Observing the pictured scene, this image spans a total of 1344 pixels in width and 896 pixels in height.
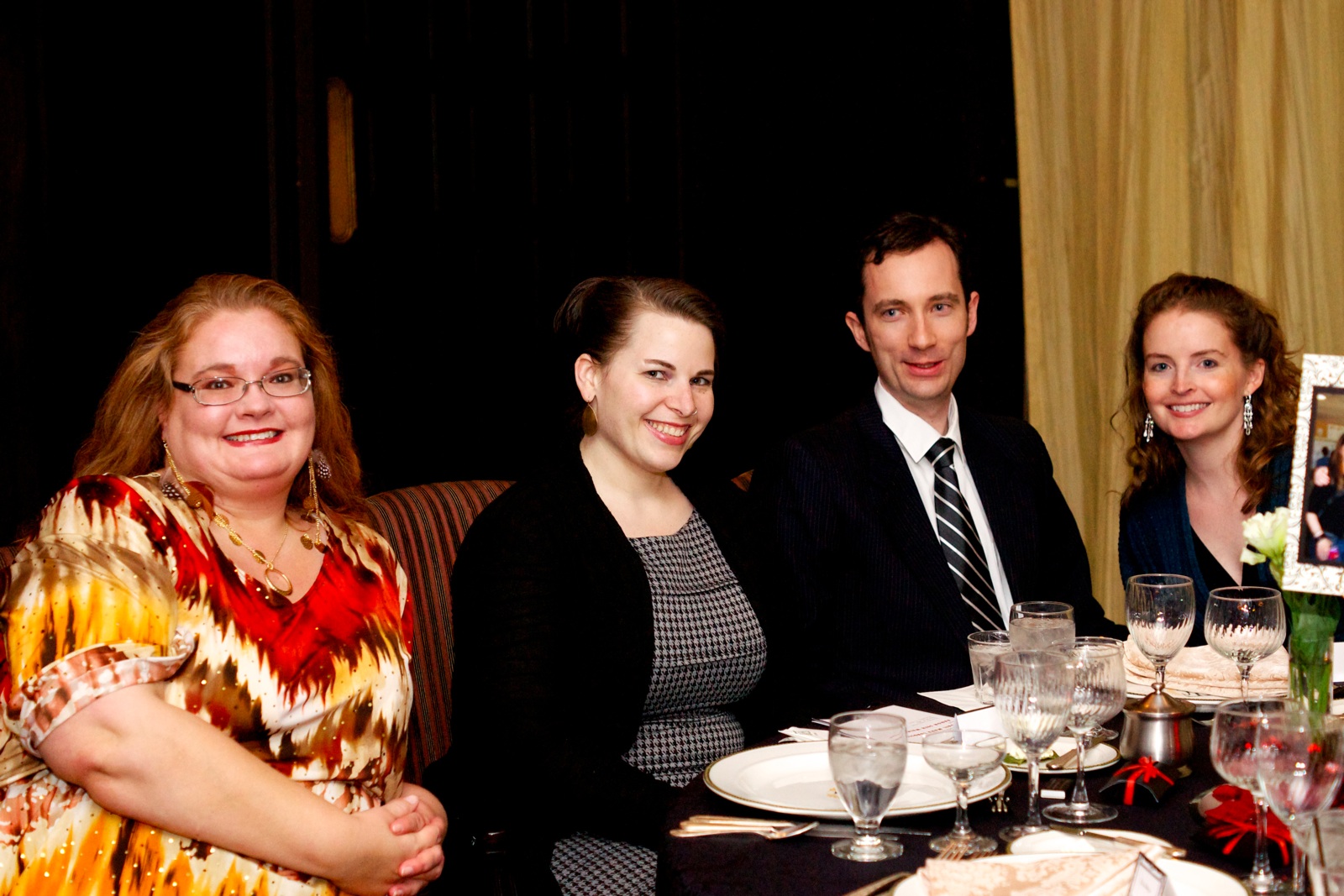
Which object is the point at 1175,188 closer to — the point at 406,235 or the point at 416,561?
the point at 406,235

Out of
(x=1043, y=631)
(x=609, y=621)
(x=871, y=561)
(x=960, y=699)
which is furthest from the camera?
(x=871, y=561)

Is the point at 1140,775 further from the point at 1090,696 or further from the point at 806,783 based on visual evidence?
the point at 806,783

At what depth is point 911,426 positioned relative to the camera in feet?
8.26

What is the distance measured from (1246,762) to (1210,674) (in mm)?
756

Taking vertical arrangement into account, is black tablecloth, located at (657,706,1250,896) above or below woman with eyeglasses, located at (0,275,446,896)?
below

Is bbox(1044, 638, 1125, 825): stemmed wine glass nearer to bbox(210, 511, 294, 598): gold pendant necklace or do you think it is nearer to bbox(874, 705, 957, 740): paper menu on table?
bbox(874, 705, 957, 740): paper menu on table

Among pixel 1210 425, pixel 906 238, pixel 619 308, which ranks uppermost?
pixel 906 238

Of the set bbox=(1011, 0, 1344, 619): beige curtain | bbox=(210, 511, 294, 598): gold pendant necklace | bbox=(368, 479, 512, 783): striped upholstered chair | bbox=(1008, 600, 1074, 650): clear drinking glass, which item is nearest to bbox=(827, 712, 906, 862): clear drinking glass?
bbox=(1008, 600, 1074, 650): clear drinking glass

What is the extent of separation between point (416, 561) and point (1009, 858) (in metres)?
1.34

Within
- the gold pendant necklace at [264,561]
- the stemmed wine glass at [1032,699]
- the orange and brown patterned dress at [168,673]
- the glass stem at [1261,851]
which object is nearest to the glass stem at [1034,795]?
the stemmed wine glass at [1032,699]

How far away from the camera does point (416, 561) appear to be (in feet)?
7.34

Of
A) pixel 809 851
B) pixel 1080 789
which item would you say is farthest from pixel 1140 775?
pixel 809 851

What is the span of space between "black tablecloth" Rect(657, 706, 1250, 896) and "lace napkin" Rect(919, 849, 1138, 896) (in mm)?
Result: 119

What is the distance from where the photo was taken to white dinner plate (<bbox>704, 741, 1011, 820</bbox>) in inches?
52.7
